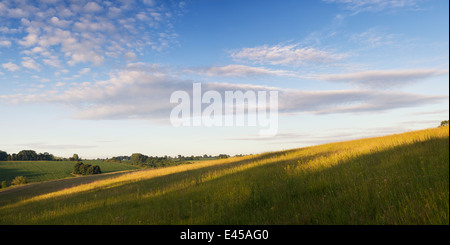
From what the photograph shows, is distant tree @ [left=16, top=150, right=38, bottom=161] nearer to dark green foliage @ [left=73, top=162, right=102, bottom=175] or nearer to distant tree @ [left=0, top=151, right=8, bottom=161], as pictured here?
distant tree @ [left=0, top=151, right=8, bottom=161]

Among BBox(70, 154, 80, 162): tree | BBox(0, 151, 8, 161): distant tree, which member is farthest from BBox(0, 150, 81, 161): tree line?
BBox(70, 154, 80, 162): tree

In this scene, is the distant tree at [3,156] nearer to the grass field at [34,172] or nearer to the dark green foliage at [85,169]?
the grass field at [34,172]

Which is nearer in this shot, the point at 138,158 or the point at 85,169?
the point at 85,169

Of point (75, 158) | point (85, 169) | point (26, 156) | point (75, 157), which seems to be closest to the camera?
point (85, 169)

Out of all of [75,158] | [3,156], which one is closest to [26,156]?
[3,156]

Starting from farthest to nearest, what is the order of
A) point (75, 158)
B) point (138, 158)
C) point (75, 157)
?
point (75, 157) < point (75, 158) < point (138, 158)

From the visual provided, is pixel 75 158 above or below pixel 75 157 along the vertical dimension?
below

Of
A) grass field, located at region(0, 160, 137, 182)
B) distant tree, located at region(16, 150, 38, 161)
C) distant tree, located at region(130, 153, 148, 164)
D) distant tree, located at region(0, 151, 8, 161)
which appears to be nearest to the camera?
grass field, located at region(0, 160, 137, 182)

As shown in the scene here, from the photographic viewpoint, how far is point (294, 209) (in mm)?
5312

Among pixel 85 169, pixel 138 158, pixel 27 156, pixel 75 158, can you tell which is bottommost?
pixel 85 169

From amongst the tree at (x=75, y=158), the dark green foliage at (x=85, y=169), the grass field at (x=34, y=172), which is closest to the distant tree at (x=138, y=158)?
the grass field at (x=34, y=172)

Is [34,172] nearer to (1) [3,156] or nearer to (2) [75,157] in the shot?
(1) [3,156]
